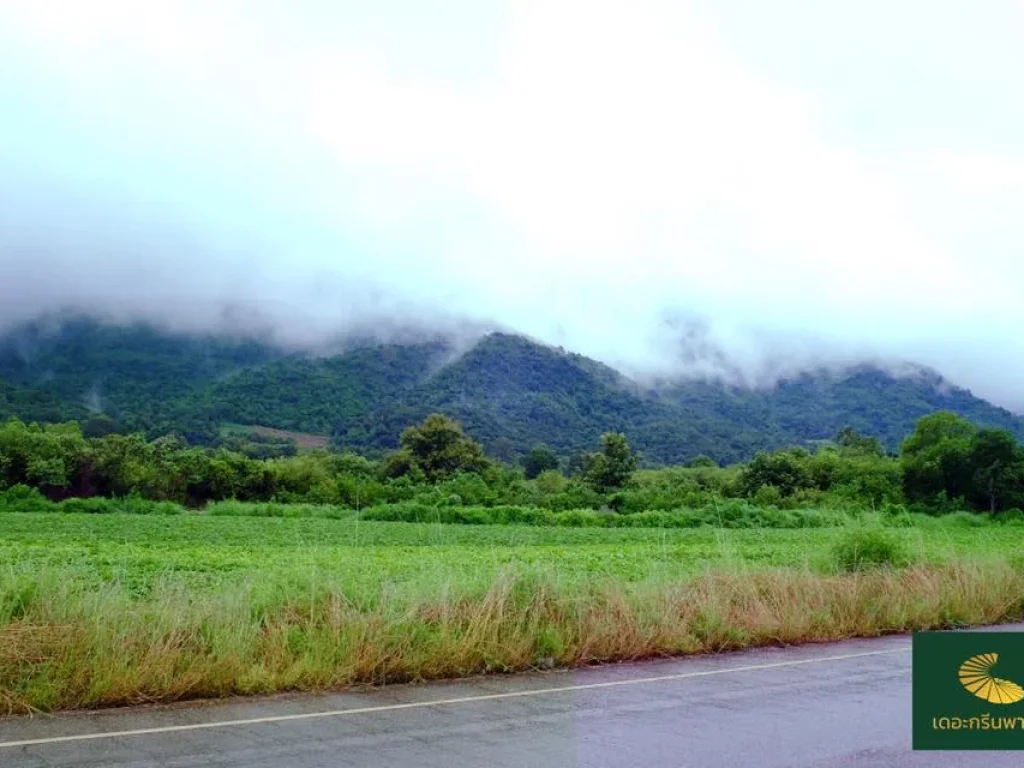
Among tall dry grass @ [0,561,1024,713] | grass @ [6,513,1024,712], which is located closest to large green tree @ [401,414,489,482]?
grass @ [6,513,1024,712]

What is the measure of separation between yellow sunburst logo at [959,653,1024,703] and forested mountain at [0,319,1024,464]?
118 m

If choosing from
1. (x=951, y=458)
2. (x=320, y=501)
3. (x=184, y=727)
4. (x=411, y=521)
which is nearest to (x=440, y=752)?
(x=184, y=727)

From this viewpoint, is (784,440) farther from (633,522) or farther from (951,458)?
(633,522)

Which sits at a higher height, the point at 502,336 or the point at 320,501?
the point at 502,336

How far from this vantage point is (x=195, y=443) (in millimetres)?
119500

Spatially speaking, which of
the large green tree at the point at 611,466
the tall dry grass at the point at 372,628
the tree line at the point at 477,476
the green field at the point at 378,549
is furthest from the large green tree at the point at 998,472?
the tall dry grass at the point at 372,628

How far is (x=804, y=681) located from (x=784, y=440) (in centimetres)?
16342

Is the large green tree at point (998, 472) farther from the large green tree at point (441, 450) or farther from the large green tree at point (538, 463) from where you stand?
the large green tree at point (538, 463)

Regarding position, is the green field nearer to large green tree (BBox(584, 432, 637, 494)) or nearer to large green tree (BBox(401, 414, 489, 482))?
large green tree (BBox(584, 432, 637, 494))

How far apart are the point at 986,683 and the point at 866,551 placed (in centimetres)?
1095

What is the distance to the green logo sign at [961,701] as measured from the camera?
6809 mm

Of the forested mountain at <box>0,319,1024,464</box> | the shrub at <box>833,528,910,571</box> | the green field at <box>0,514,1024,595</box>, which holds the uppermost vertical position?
the forested mountain at <box>0,319,1024,464</box>

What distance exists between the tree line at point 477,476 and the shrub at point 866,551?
29367mm

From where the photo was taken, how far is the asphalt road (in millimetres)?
6625
